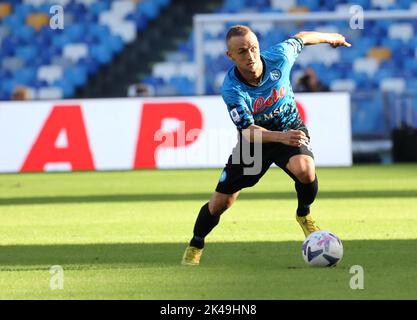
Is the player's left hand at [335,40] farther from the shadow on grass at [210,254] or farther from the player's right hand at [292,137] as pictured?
the shadow on grass at [210,254]

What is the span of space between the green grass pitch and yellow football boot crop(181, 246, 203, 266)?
0.10 meters

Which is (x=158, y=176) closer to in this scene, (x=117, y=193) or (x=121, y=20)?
(x=117, y=193)

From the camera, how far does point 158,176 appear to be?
64.3ft

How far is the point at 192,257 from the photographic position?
8.84 meters

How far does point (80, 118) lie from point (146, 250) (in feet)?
34.8

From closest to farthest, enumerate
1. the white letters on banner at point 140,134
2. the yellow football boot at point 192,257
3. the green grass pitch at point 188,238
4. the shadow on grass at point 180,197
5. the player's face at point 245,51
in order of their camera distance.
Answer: the green grass pitch at point 188,238
the player's face at point 245,51
the yellow football boot at point 192,257
the shadow on grass at point 180,197
the white letters on banner at point 140,134

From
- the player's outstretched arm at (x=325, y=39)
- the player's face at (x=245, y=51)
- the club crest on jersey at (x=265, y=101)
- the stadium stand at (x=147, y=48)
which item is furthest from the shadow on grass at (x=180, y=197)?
the stadium stand at (x=147, y=48)

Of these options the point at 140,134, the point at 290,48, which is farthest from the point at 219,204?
the point at 140,134

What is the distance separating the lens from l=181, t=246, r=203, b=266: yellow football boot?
28.9ft

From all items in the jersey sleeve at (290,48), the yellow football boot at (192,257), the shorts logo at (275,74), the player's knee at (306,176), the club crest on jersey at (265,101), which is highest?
the jersey sleeve at (290,48)

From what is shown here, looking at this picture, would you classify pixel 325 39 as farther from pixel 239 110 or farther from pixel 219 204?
pixel 219 204

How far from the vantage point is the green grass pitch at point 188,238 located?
7.54 metres

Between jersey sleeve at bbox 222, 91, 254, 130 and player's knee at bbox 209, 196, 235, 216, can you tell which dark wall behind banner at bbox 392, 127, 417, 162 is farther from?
jersey sleeve at bbox 222, 91, 254, 130

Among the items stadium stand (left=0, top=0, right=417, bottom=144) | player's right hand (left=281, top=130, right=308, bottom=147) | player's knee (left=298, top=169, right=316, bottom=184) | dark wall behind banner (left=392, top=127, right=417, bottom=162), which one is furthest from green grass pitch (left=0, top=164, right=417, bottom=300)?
stadium stand (left=0, top=0, right=417, bottom=144)
